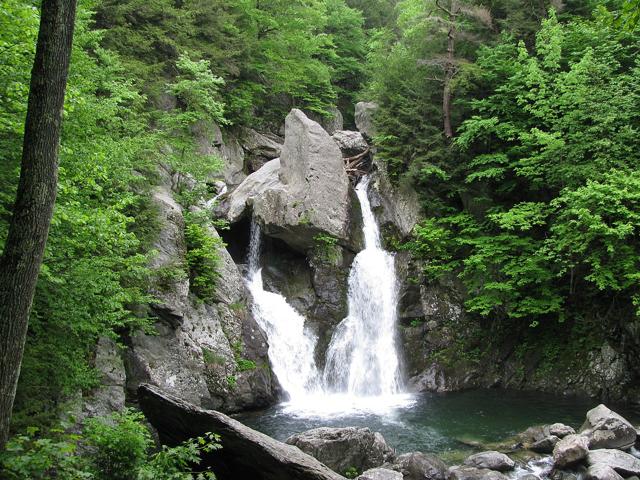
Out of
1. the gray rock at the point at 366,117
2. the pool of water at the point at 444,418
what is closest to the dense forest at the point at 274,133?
the gray rock at the point at 366,117

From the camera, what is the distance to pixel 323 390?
1558 centimetres

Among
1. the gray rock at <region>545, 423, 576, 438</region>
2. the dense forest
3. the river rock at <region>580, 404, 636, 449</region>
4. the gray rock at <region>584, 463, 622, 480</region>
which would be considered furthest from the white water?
the gray rock at <region>584, 463, 622, 480</region>

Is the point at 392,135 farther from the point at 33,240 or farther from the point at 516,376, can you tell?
the point at 33,240

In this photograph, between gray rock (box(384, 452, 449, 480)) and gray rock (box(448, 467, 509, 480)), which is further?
gray rock (box(384, 452, 449, 480))

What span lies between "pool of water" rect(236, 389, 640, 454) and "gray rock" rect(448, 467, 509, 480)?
163 centimetres

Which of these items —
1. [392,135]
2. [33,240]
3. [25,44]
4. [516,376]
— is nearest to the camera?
[33,240]

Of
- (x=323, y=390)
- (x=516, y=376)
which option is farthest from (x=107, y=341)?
(x=516, y=376)

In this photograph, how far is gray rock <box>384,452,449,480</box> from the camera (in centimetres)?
914

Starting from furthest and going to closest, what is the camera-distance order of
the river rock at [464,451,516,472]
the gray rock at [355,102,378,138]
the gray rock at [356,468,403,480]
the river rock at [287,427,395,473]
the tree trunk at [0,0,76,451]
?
the gray rock at [355,102,378,138] < the river rock at [464,451,516,472] < the river rock at [287,427,395,473] < the gray rock at [356,468,403,480] < the tree trunk at [0,0,76,451]

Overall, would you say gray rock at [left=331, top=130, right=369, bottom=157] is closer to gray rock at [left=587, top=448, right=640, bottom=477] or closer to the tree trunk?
gray rock at [left=587, top=448, right=640, bottom=477]

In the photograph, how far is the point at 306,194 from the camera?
18031 millimetres

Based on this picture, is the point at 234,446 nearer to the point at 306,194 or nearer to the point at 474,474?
the point at 474,474

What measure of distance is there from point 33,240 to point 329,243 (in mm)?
13373

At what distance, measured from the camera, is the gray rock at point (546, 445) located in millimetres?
10492
